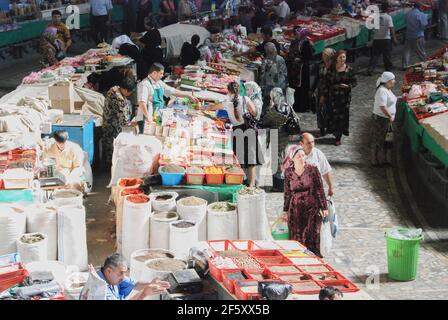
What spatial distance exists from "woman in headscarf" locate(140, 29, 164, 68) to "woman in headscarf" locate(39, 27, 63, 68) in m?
1.58

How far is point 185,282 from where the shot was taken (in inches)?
245

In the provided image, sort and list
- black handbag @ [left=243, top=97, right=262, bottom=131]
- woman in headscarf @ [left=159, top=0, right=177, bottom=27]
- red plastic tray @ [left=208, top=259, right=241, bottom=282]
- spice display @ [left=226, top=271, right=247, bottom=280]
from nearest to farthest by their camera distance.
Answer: spice display @ [left=226, top=271, right=247, bottom=280] → red plastic tray @ [left=208, top=259, right=241, bottom=282] → black handbag @ [left=243, top=97, right=262, bottom=131] → woman in headscarf @ [left=159, top=0, right=177, bottom=27]

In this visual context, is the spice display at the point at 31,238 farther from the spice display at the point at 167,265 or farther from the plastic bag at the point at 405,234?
the plastic bag at the point at 405,234

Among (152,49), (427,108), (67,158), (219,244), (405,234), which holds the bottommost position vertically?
(405,234)

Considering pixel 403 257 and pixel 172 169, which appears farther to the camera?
pixel 172 169

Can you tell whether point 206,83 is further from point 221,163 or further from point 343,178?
point 221,163

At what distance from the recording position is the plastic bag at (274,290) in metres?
5.81

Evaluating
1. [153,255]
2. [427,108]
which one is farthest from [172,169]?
[427,108]

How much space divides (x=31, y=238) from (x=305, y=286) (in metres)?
2.79

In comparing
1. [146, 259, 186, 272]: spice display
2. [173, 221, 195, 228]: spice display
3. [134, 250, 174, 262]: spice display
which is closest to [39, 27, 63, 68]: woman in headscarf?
[173, 221, 195, 228]: spice display

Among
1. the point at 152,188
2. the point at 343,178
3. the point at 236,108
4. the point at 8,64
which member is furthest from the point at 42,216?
the point at 8,64

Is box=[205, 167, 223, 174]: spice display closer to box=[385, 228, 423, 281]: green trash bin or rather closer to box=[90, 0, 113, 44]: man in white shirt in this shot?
box=[385, 228, 423, 281]: green trash bin

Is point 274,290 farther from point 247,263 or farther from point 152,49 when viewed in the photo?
point 152,49

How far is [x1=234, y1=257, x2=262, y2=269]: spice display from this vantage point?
657 cm
